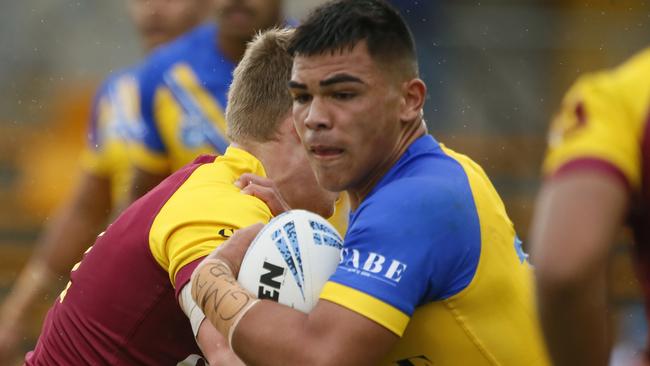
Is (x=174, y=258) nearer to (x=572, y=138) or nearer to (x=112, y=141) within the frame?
(x=572, y=138)

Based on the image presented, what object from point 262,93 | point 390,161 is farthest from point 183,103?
point 390,161

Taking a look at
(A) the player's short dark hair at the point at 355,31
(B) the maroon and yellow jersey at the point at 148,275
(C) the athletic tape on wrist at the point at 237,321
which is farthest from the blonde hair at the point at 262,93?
(C) the athletic tape on wrist at the point at 237,321

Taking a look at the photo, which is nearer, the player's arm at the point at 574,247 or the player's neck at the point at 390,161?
the player's arm at the point at 574,247

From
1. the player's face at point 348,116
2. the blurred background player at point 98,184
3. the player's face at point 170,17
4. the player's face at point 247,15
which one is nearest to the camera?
the player's face at point 348,116

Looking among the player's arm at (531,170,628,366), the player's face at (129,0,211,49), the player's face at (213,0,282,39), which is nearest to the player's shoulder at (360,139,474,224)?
the player's arm at (531,170,628,366)

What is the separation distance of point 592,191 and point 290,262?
4.26ft

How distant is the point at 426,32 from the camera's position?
1101cm

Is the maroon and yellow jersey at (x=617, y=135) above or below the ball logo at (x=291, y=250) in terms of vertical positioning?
above

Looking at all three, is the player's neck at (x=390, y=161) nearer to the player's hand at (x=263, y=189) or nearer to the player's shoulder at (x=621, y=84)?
the player's hand at (x=263, y=189)

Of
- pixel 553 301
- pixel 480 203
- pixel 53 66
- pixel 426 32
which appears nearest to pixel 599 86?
pixel 553 301

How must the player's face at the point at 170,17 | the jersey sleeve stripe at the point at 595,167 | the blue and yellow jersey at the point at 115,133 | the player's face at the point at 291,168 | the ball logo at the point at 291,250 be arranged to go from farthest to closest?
the player's face at the point at 170,17, the blue and yellow jersey at the point at 115,133, the player's face at the point at 291,168, the ball logo at the point at 291,250, the jersey sleeve stripe at the point at 595,167

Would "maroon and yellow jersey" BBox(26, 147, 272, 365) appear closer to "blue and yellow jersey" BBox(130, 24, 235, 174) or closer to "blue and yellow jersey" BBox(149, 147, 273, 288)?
"blue and yellow jersey" BBox(149, 147, 273, 288)

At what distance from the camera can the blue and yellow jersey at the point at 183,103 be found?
7.12m

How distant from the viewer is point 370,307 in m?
3.41
